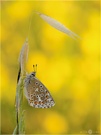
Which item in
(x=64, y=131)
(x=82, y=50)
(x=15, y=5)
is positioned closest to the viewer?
(x=64, y=131)

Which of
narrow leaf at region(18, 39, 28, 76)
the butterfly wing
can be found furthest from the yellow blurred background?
narrow leaf at region(18, 39, 28, 76)

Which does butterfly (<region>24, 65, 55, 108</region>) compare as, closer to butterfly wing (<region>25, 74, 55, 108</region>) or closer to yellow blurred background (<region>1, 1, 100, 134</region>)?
butterfly wing (<region>25, 74, 55, 108</region>)

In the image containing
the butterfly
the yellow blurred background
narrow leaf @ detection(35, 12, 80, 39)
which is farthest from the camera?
the yellow blurred background

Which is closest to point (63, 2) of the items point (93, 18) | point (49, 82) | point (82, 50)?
point (93, 18)

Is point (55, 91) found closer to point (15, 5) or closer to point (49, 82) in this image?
point (49, 82)

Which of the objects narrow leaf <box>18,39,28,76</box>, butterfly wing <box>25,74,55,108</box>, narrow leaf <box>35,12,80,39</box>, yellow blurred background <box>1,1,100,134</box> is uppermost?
narrow leaf <box>35,12,80,39</box>

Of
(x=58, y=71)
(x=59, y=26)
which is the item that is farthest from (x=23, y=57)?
(x=58, y=71)

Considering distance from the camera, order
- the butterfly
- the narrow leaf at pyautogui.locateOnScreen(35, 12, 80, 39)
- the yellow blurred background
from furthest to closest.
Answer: the yellow blurred background < the butterfly < the narrow leaf at pyautogui.locateOnScreen(35, 12, 80, 39)
